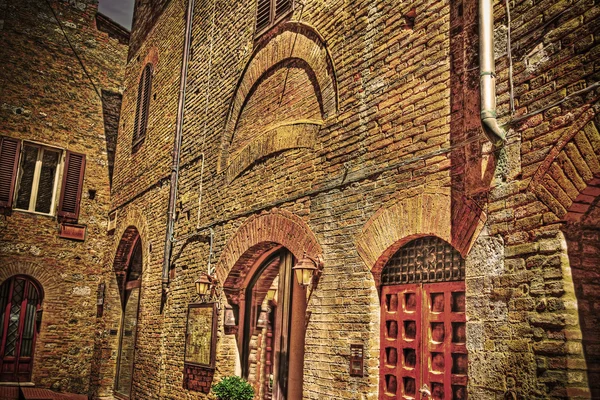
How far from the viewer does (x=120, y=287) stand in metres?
13.2

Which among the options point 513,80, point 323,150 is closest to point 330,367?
point 323,150

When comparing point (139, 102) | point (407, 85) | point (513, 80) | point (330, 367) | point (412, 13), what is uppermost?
point (139, 102)

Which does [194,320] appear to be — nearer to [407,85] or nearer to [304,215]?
[304,215]

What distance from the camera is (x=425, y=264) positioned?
5.23 meters

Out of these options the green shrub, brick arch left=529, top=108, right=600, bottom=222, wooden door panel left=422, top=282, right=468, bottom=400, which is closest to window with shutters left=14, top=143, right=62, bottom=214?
the green shrub

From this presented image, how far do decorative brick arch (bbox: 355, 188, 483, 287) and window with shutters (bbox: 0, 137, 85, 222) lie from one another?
33.1 feet

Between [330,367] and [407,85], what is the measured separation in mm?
2850

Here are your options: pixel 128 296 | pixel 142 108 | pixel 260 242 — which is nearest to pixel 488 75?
pixel 260 242

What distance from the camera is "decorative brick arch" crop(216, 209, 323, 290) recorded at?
655 centimetres

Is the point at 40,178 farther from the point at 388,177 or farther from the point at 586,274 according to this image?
the point at 586,274

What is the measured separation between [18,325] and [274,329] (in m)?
7.81

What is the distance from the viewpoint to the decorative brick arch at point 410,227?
4602 millimetres

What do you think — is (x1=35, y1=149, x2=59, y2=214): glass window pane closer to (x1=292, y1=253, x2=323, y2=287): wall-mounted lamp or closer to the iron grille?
(x1=292, y1=253, x2=323, y2=287): wall-mounted lamp

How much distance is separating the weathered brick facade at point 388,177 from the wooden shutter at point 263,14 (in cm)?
21
